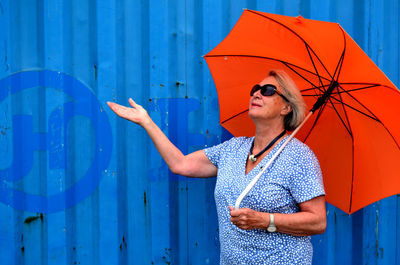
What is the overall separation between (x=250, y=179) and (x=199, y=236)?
0.92 metres

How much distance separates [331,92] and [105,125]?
1374mm

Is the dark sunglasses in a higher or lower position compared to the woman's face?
higher

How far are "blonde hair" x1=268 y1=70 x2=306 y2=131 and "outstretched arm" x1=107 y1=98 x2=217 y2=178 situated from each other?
1.77ft

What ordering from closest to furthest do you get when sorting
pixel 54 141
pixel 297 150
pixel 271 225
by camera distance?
pixel 271 225 → pixel 297 150 → pixel 54 141

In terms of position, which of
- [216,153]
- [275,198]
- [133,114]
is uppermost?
[133,114]

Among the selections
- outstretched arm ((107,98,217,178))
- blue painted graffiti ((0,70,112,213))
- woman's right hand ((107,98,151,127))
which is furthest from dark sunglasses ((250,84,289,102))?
blue painted graffiti ((0,70,112,213))

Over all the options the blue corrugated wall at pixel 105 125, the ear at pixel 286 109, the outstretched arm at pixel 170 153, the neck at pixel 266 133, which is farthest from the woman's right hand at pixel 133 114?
the ear at pixel 286 109

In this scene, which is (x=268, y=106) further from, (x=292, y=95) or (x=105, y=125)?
(x=105, y=125)

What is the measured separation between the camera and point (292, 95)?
1.86 meters

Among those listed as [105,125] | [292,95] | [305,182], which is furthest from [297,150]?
[105,125]

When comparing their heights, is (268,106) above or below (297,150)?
above

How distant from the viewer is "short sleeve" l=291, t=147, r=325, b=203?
1744 mm

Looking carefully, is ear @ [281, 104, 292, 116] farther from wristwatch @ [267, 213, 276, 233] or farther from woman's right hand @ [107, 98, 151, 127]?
woman's right hand @ [107, 98, 151, 127]

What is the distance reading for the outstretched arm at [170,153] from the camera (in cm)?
204
